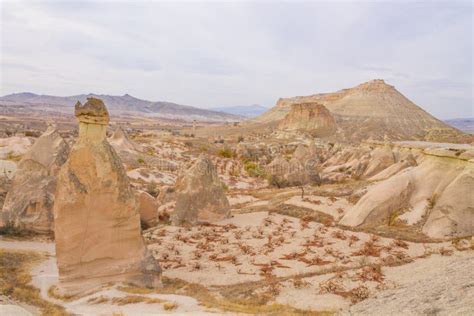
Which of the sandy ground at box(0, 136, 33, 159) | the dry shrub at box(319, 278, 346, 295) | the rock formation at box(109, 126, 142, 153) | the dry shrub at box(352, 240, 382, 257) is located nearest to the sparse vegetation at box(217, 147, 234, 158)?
the rock formation at box(109, 126, 142, 153)

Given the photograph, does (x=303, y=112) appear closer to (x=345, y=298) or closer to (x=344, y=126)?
(x=344, y=126)

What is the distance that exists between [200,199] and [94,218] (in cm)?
647

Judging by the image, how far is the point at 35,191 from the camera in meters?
15.3

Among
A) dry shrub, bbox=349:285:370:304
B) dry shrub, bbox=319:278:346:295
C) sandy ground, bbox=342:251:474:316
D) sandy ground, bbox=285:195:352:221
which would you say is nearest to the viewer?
sandy ground, bbox=342:251:474:316

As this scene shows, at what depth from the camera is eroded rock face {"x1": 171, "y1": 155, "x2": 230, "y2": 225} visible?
613 inches

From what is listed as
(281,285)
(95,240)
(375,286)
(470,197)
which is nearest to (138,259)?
(95,240)

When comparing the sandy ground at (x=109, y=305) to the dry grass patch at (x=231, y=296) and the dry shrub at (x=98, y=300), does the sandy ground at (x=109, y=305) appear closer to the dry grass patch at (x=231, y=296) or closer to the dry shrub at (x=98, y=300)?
the dry shrub at (x=98, y=300)

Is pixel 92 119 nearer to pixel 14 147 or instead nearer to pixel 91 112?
pixel 91 112

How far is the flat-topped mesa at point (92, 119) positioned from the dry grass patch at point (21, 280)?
3.42 m

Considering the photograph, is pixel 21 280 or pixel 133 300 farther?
pixel 21 280

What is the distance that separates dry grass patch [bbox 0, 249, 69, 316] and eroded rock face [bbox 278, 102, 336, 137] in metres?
62.8

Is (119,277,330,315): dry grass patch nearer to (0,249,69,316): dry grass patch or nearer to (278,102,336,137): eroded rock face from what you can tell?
(0,249,69,316): dry grass patch

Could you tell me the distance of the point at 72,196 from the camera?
9477 mm

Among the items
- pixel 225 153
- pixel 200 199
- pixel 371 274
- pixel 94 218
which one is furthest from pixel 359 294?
pixel 225 153
